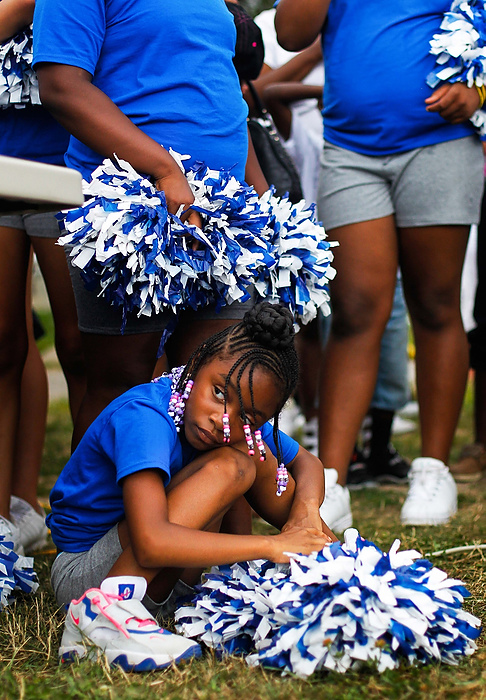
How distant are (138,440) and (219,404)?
0.21 metres

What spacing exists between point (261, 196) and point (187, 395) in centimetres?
79

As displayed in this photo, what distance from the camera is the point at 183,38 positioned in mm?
2277

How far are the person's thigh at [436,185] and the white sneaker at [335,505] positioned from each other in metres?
0.94

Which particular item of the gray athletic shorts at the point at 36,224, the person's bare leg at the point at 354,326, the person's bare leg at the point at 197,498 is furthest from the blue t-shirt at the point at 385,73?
the person's bare leg at the point at 197,498

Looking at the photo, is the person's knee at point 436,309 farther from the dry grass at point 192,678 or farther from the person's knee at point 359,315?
the dry grass at point 192,678

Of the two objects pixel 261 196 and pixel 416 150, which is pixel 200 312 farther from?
pixel 416 150

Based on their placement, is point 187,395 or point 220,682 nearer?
point 220,682

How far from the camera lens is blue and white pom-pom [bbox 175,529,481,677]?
1682 mm

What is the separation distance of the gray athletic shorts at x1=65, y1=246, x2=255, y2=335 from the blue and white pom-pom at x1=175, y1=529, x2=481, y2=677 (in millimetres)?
760

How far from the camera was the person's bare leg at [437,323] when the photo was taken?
3.06 meters

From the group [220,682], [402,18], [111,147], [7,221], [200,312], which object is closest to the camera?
[220,682]

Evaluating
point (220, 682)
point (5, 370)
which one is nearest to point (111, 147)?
point (5, 370)

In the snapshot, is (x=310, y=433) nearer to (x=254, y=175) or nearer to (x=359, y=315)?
(x=359, y=315)

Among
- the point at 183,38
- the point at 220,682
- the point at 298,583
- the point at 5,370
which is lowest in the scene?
the point at 220,682
